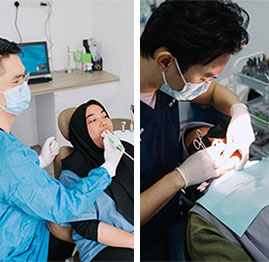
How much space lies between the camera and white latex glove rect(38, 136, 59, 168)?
93 centimetres

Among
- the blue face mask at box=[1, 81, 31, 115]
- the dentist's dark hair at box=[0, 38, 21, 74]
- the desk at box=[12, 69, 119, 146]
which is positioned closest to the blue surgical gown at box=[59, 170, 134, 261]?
the desk at box=[12, 69, 119, 146]

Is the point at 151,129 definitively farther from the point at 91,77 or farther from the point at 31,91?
the point at 31,91

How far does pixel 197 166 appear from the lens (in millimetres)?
964

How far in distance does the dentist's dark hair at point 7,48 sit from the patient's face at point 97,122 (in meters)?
0.26

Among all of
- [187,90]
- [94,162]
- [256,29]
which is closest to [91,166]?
[94,162]

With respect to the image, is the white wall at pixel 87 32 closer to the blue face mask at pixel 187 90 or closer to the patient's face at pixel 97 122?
the patient's face at pixel 97 122

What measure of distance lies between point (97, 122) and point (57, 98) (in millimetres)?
136

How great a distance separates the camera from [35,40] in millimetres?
899

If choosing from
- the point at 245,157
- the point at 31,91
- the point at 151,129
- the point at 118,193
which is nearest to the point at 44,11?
the point at 31,91

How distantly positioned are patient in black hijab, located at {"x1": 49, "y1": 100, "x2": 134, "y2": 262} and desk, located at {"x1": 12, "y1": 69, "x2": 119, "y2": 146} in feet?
0.11

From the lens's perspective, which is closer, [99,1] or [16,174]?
[16,174]

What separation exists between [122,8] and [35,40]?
270mm

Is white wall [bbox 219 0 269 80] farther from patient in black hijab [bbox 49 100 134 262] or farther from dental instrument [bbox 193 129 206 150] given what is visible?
patient in black hijab [bbox 49 100 134 262]

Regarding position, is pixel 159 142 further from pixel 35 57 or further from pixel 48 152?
pixel 35 57
